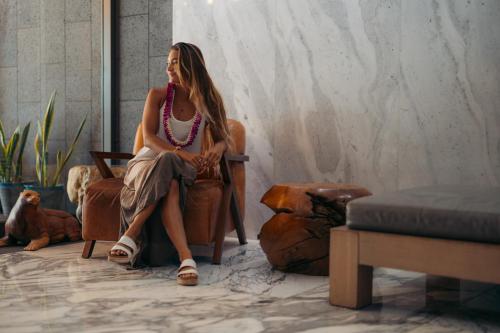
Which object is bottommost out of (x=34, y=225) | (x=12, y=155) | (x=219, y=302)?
(x=219, y=302)

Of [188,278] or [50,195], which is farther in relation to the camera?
[50,195]

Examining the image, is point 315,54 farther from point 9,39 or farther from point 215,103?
point 9,39

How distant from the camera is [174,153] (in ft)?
9.82

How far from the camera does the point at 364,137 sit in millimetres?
3672

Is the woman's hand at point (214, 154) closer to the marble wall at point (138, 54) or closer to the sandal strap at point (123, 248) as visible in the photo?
the sandal strap at point (123, 248)

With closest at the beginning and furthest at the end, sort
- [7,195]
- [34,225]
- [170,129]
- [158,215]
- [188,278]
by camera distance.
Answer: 1. [188,278]
2. [158,215]
3. [170,129]
4. [34,225]
5. [7,195]

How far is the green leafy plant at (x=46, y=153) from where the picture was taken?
468 centimetres

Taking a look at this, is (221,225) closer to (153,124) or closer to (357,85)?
(153,124)

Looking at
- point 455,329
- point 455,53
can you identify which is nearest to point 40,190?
point 455,53

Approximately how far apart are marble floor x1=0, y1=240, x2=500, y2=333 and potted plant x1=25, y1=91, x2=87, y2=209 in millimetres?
1514

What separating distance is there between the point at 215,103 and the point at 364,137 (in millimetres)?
987

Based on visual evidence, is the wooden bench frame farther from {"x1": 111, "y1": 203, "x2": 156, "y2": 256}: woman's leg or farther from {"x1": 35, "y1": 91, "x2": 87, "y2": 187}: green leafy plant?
{"x1": 35, "y1": 91, "x2": 87, "y2": 187}: green leafy plant

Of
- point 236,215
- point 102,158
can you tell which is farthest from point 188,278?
point 102,158

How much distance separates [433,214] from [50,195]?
345cm
